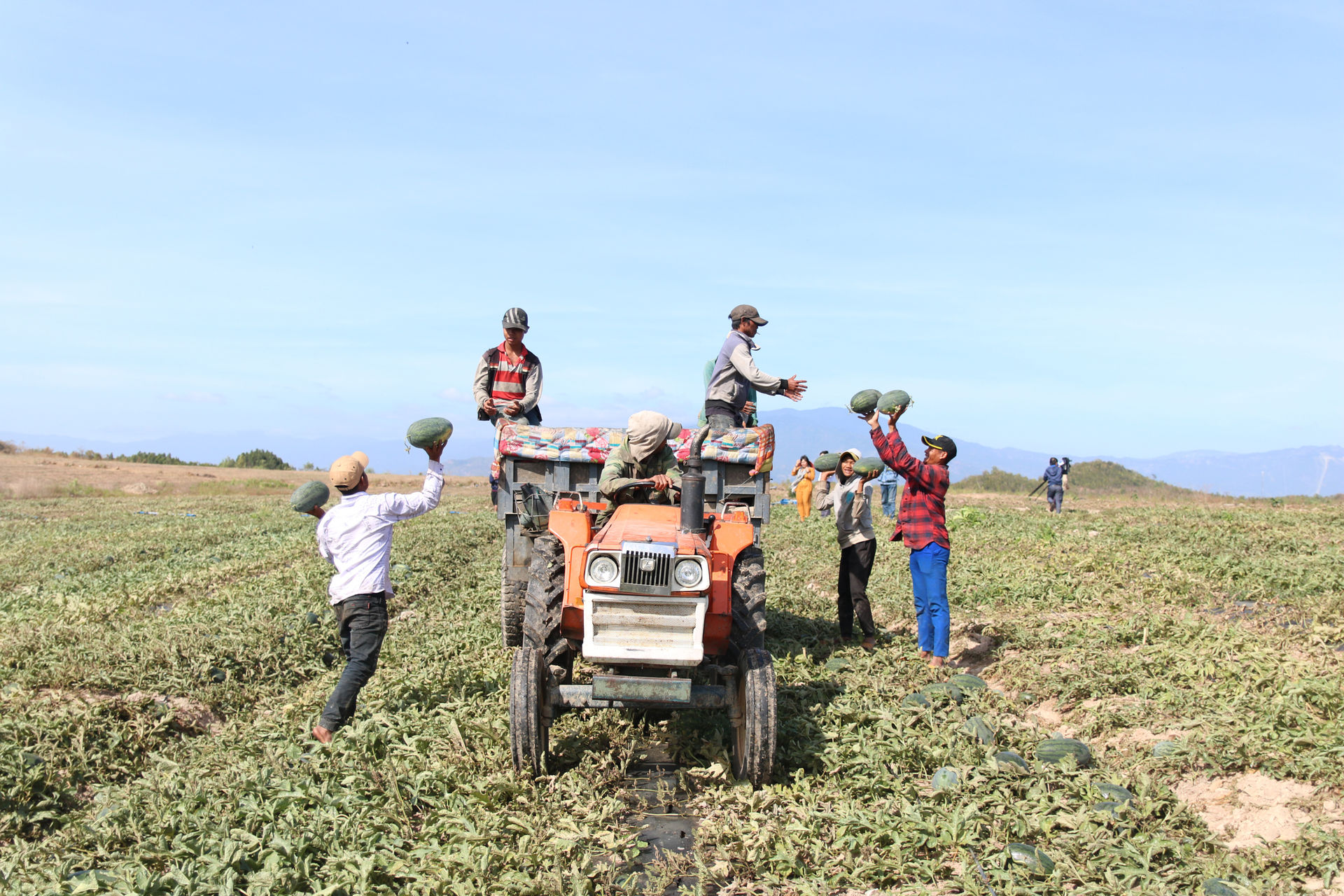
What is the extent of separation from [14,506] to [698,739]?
27.4 meters

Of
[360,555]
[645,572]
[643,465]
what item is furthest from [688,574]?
[360,555]

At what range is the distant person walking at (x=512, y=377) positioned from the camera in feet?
30.0

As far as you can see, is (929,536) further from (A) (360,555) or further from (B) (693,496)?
(A) (360,555)

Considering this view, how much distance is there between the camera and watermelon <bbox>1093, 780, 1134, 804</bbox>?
4.93 metres

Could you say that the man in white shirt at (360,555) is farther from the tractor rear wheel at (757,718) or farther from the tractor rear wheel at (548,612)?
the tractor rear wheel at (757,718)

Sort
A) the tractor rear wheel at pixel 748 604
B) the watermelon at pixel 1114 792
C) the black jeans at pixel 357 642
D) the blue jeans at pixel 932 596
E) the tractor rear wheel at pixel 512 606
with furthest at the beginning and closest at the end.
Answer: the tractor rear wheel at pixel 512 606 → the blue jeans at pixel 932 596 → the black jeans at pixel 357 642 → the tractor rear wheel at pixel 748 604 → the watermelon at pixel 1114 792

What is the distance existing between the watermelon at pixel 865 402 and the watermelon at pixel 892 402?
0.04m

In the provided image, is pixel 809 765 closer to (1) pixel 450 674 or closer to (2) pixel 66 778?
(1) pixel 450 674

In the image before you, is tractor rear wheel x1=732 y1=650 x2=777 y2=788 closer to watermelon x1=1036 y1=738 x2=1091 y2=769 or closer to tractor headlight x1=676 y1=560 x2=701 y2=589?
tractor headlight x1=676 y1=560 x2=701 y2=589

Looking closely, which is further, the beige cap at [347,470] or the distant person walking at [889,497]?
the distant person walking at [889,497]

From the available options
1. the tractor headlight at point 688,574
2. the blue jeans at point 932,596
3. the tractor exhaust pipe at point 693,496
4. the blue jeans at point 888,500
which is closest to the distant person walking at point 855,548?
the blue jeans at point 932,596

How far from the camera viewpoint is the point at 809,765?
5602 mm

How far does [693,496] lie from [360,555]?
238 centimetres

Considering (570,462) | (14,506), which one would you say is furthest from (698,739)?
(14,506)
